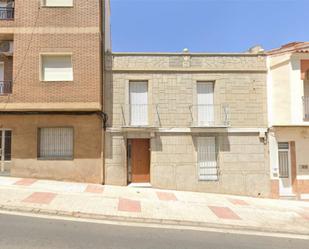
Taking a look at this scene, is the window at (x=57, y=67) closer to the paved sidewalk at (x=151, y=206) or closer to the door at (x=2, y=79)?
the door at (x=2, y=79)

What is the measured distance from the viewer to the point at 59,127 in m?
12.5

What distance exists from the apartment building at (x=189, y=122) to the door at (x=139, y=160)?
47 mm

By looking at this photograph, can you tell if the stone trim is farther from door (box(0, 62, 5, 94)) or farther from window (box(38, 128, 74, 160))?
door (box(0, 62, 5, 94))

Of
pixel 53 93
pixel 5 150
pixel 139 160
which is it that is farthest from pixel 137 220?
pixel 5 150

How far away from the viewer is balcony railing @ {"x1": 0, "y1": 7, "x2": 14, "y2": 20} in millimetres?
13070

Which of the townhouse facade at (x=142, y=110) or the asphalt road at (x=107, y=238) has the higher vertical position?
the townhouse facade at (x=142, y=110)

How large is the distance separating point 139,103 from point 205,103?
Result: 322 cm

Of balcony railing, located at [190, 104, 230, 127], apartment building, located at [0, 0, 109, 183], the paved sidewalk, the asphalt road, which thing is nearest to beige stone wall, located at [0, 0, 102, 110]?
apartment building, located at [0, 0, 109, 183]

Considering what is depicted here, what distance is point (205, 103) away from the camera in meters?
13.6

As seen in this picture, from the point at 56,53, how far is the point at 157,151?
6290 millimetres

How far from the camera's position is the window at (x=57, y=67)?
12320mm

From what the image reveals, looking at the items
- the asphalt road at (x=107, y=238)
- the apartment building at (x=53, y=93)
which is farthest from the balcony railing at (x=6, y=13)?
the asphalt road at (x=107, y=238)

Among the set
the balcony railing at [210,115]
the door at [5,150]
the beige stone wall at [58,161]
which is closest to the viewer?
the beige stone wall at [58,161]

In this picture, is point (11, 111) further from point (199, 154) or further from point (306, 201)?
point (306, 201)
